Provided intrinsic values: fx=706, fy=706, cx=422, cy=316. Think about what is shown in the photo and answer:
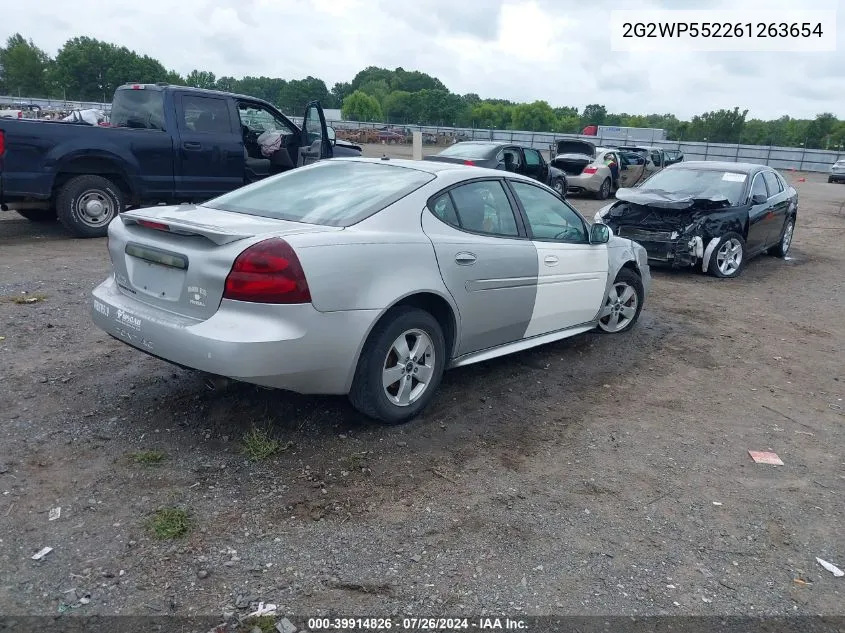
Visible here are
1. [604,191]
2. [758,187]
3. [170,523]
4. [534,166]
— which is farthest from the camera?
[604,191]

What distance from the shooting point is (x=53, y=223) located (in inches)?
415

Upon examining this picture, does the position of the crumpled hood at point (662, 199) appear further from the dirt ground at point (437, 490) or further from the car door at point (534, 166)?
the car door at point (534, 166)

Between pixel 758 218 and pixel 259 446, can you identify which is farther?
pixel 758 218

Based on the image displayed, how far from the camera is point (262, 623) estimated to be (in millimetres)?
2576

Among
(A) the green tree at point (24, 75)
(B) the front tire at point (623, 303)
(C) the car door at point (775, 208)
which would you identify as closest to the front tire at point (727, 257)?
(C) the car door at point (775, 208)

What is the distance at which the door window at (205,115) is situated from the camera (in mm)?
9883

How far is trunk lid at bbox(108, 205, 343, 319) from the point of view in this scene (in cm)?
358

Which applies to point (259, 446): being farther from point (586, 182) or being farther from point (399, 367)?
point (586, 182)

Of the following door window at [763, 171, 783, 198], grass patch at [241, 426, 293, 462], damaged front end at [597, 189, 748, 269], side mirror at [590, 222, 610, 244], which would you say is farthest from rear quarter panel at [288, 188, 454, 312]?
door window at [763, 171, 783, 198]

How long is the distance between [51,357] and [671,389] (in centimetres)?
456

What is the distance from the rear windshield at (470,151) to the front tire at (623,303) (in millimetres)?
8655

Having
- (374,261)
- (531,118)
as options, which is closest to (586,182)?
(374,261)

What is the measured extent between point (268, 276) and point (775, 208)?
949 centimetres

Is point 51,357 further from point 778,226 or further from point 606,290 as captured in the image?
point 778,226
